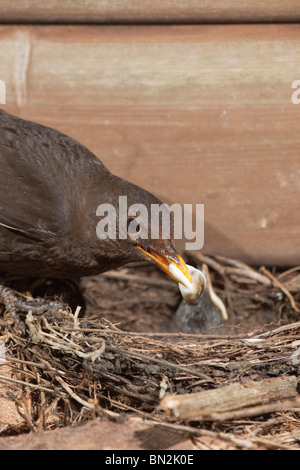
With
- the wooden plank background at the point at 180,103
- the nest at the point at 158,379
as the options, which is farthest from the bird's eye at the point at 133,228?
the wooden plank background at the point at 180,103

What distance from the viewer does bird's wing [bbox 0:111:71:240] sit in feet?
10.9

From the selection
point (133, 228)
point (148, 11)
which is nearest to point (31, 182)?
point (133, 228)

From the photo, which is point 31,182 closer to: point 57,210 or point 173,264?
point 57,210

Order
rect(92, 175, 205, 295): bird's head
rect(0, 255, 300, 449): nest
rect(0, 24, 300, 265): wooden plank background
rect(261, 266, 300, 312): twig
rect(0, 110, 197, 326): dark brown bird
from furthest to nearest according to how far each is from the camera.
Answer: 1. rect(261, 266, 300, 312): twig
2. rect(0, 24, 300, 265): wooden plank background
3. rect(0, 110, 197, 326): dark brown bird
4. rect(92, 175, 205, 295): bird's head
5. rect(0, 255, 300, 449): nest

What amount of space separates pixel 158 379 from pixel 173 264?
680 millimetres

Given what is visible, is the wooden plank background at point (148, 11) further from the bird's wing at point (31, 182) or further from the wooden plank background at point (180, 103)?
the bird's wing at point (31, 182)

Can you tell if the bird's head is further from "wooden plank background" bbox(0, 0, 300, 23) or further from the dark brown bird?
"wooden plank background" bbox(0, 0, 300, 23)

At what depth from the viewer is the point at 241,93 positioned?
3.76 meters

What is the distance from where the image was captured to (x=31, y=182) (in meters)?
3.38

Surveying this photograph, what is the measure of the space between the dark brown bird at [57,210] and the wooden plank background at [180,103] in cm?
39

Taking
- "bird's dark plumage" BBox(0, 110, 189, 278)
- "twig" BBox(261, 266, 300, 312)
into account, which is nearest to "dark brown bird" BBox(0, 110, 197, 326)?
"bird's dark plumage" BBox(0, 110, 189, 278)

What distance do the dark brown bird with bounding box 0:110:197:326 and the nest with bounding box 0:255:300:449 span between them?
1.05 ft

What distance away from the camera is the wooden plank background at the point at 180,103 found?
3.71m

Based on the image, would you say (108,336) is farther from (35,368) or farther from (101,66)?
(101,66)
